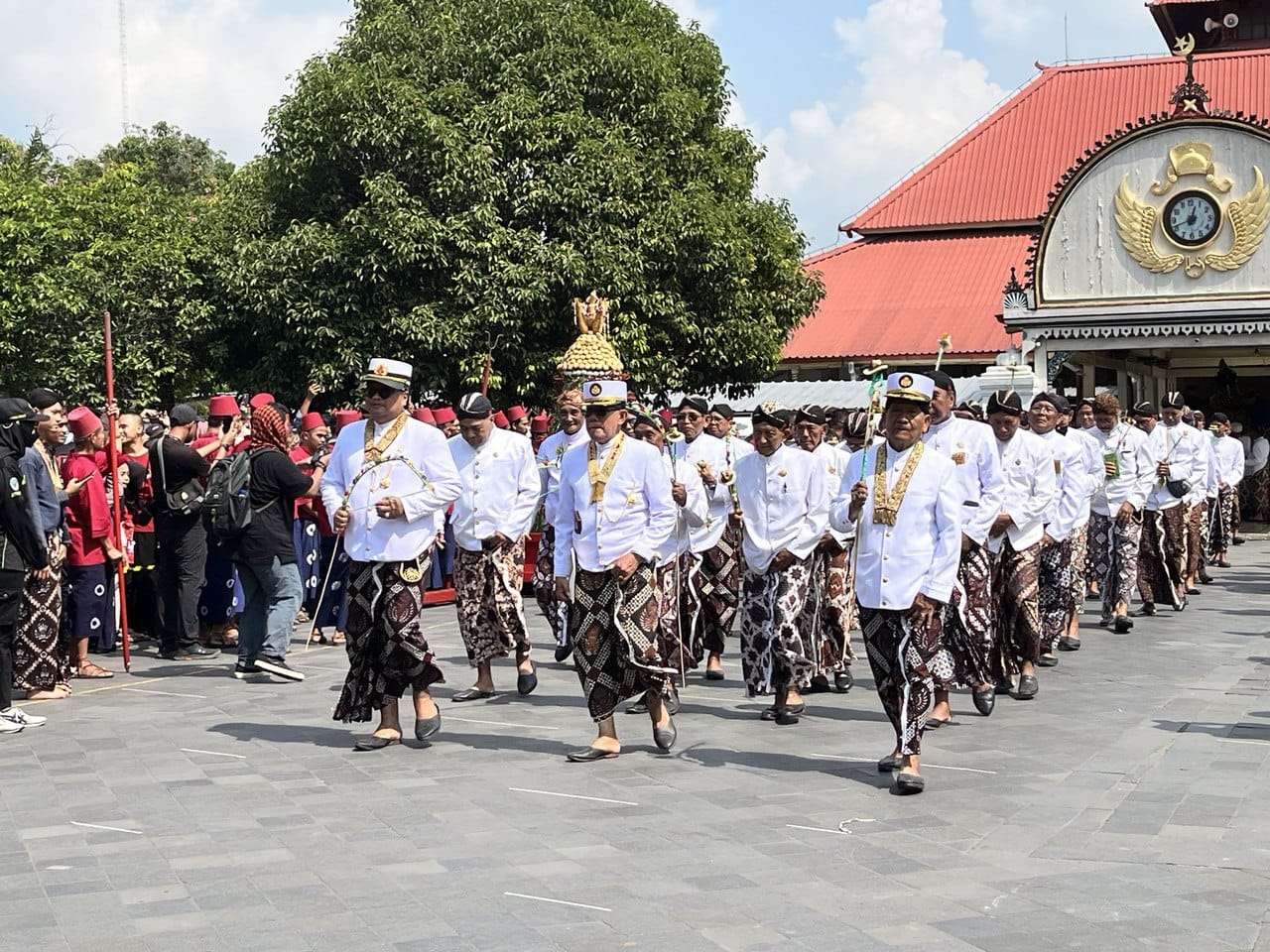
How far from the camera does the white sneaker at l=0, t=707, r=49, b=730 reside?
31.1 feet

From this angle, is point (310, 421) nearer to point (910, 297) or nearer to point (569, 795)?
point (569, 795)

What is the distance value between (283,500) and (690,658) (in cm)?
309

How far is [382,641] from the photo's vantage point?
8.77 metres

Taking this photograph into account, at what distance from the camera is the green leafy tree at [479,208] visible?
987 inches

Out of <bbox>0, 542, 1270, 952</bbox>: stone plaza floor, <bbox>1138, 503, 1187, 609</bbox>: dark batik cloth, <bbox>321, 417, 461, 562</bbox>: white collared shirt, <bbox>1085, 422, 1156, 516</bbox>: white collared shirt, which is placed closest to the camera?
<bbox>0, 542, 1270, 952</bbox>: stone plaza floor

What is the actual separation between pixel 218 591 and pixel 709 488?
431 centimetres

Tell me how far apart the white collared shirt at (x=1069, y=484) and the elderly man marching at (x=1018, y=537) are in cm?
98

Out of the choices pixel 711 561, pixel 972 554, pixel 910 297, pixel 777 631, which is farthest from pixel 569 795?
pixel 910 297

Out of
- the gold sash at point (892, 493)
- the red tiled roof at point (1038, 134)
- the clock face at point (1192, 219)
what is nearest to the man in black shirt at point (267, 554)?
the gold sash at point (892, 493)

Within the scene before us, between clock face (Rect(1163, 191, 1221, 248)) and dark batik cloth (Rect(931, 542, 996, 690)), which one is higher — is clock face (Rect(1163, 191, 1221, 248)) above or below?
above

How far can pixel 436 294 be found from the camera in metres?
25.7

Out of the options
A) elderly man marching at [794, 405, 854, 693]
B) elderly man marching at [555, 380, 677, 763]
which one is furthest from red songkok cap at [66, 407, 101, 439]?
elderly man marching at [794, 405, 854, 693]

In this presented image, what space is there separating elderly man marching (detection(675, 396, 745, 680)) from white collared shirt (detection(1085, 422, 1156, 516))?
13.3 feet

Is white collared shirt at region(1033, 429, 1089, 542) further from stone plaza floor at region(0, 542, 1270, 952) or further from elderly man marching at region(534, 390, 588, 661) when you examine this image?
elderly man marching at region(534, 390, 588, 661)
